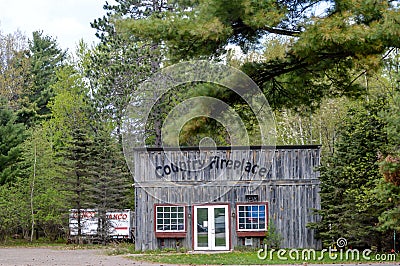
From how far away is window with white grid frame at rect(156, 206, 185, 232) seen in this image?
22.4 meters

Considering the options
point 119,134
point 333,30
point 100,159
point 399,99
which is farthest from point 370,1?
point 119,134

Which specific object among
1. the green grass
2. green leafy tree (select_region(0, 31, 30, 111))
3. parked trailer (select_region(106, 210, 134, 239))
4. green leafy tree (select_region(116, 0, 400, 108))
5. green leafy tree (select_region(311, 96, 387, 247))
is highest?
green leafy tree (select_region(0, 31, 30, 111))

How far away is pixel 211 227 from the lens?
73.3 ft

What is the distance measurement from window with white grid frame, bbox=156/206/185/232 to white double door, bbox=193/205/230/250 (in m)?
0.51

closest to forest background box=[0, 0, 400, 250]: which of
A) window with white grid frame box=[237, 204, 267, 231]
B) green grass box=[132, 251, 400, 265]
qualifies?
green grass box=[132, 251, 400, 265]

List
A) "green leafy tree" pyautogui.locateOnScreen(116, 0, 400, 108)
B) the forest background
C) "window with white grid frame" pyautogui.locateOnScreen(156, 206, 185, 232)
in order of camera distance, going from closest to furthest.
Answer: "green leafy tree" pyautogui.locateOnScreen(116, 0, 400, 108)
the forest background
"window with white grid frame" pyautogui.locateOnScreen(156, 206, 185, 232)

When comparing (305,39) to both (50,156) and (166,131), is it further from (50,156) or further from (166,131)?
(50,156)

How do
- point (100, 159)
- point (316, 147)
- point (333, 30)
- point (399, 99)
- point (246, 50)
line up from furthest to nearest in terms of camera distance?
point (100, 159) < point (316, 147) < point (399, 99) < point (246, 50) < point (333, 30)

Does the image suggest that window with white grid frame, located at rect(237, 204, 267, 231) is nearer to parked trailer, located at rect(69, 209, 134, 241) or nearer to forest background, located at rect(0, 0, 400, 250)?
forest background, located at rect(0, 0, 400, 250)

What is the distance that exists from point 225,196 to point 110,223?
301 inches

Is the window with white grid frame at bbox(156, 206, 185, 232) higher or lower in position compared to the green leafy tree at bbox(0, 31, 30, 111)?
lower

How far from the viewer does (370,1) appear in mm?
9617

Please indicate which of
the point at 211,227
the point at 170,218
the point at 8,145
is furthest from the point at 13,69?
the point at 211,227

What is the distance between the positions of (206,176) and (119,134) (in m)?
10.6
